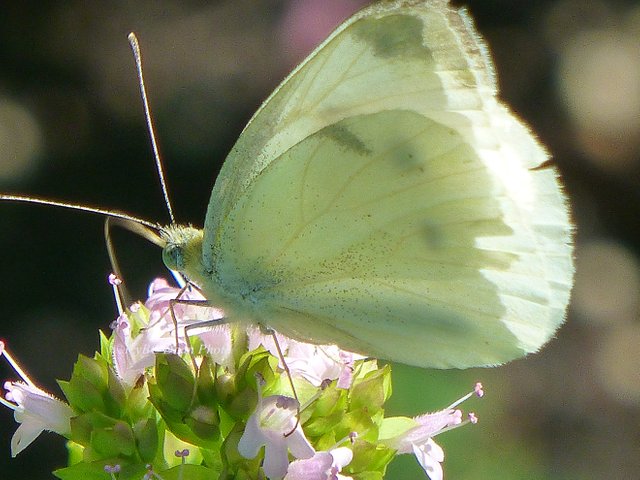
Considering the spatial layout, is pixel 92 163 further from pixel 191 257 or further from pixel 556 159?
pixel 191 257

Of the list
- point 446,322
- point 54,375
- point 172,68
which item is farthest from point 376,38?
point 172,68

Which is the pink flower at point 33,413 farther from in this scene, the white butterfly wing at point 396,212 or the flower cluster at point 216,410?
the white butterfly wing at point 396,212

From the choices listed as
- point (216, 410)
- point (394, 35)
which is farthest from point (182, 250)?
point (394, 35)

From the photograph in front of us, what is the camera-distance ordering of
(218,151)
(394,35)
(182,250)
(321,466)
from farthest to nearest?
1. (218,151)
2. (182,250)
3. (394,35)
4. (321,466)

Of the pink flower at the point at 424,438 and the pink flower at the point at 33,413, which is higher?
the pink flower at the point at 33,413

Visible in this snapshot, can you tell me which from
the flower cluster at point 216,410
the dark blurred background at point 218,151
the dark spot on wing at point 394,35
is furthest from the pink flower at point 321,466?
the dark blurred background at point 218,151

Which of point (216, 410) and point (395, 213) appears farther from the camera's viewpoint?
point (395, 213)

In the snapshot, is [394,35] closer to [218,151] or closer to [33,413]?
[33,413]
